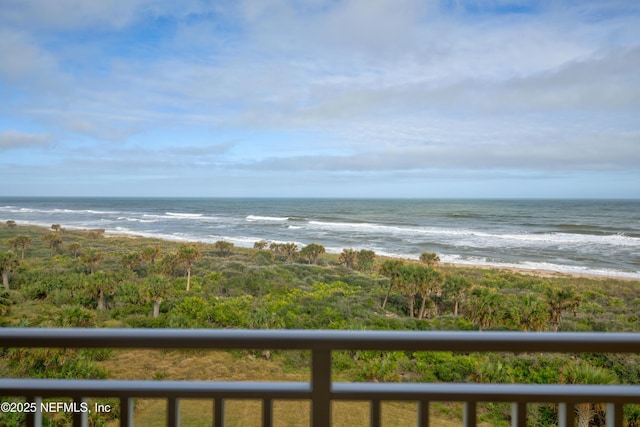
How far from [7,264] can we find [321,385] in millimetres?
3048

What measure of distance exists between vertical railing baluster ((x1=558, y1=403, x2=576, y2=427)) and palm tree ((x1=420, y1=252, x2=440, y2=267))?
9.29ft

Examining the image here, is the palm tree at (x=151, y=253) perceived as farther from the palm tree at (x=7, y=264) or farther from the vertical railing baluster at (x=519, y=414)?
the vertical railing baluster at (x=519, y=414)

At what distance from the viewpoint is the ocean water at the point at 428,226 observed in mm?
3252

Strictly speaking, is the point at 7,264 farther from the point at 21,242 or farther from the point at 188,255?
the point at 188,255

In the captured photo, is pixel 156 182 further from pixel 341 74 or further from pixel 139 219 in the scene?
A: pixel 341 74

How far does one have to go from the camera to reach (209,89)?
2803mm

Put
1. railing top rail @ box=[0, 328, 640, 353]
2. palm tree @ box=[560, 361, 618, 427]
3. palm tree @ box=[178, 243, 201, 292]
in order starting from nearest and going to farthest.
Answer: railing top rail @ box=[0, 328, 640, 353] < palm tree @ box=[560, 361, 618, 427] < palm tree @ box=[178, 243, 201, 292]

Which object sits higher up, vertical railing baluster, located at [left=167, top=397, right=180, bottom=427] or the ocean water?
the ocean water

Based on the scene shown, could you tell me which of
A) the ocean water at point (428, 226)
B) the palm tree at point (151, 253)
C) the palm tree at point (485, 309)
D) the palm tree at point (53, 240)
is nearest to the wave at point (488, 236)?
the ocean water at point (428, 226)

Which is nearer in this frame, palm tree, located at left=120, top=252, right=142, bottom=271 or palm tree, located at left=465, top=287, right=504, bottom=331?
palm tree, located at left=465, top=287, right=504, bottom=331

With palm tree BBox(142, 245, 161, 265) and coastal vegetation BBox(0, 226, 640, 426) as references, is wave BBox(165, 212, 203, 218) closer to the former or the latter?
coastal vegetation BBox(0, 226, 640, 426)

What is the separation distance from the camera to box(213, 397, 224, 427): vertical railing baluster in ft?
2.30

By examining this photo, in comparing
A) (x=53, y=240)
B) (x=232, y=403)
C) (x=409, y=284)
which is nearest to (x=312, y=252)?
(x=409, y=284)

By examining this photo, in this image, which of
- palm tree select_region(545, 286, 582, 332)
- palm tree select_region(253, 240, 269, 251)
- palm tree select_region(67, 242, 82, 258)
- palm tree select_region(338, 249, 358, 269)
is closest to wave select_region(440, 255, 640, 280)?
palm tree select_region(545, 286, 582, 332)
